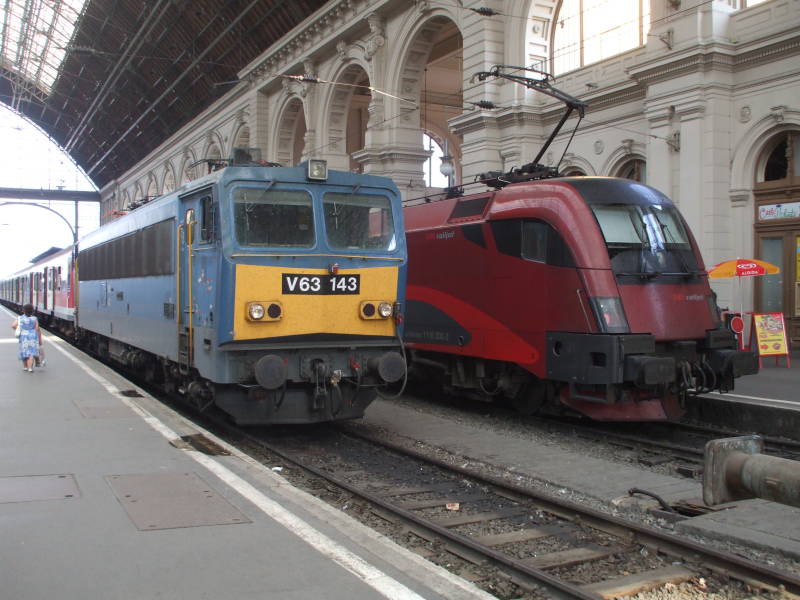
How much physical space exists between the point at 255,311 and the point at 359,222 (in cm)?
178

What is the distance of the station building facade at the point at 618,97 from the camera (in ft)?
58.5

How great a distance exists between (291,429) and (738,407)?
20.8ft

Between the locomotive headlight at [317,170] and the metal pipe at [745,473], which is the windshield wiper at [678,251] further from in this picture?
the metal pipe at [745,473]

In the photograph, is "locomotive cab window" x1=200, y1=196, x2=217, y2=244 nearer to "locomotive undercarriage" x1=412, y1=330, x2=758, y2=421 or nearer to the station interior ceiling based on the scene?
"locomotive undercarriage" x1=412, y1=330, x2=758, y2=421

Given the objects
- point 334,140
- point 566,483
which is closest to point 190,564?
point 566,483

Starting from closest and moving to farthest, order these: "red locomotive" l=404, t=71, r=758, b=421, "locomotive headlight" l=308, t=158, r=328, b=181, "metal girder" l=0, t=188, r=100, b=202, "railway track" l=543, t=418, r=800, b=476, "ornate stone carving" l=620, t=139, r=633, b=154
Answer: "railway track" l=543, t=418, r=800, b=476
"locomotive headlight" l=308, t=158, r=328, b=181
"red locomotive" l=404, t=71, r=758, b=421
"ornate stone carving" l=620, t=139, r=633, b=154
"metal girder" l=0, t=188, r=100, b=202

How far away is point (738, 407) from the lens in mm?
11352

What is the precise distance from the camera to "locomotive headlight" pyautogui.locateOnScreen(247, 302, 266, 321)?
875cm

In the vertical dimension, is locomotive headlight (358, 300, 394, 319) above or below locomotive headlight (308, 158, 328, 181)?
below

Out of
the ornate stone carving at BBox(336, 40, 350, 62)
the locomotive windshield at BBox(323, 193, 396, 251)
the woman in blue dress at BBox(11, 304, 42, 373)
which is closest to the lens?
the locomotive windshield at BBox(323, 193, 396, 251)

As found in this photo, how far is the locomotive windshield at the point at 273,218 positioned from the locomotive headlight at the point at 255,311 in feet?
2.25

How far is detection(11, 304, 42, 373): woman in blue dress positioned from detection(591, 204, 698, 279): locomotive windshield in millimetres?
10286


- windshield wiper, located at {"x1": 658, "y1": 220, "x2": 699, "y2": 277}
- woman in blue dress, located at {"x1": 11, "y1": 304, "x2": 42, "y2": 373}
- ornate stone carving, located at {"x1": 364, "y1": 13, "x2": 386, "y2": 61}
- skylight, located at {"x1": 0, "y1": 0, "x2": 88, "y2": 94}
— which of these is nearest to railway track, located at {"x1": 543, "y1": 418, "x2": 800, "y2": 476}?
windshield wiper, located at {"x1": 658, "y1": 220, "x2": 699, "y2": 277}

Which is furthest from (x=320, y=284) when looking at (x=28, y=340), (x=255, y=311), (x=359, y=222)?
(x=28, y=340)
